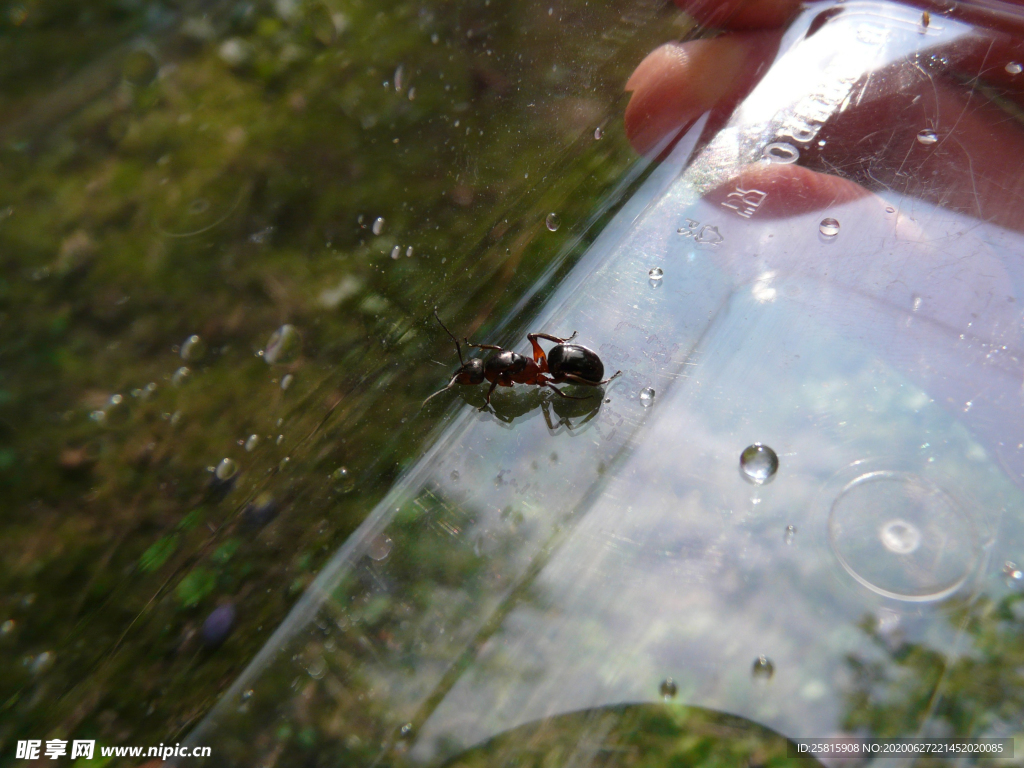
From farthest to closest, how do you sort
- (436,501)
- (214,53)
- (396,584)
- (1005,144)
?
1. (1005,144)
2. (436,501)
3. (396,584)
4. (214,53)

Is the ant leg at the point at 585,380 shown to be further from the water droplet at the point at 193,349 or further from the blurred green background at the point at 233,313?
the water droplet at the point at 193,349

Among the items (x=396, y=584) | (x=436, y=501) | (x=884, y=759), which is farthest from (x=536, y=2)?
(x=884, y=759)

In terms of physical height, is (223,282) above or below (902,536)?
above

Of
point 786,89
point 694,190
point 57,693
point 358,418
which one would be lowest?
point 57,693

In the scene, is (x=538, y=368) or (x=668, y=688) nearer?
(x=668, y=688)

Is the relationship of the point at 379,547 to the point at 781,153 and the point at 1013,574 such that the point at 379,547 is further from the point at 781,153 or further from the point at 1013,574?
the point at 781,153

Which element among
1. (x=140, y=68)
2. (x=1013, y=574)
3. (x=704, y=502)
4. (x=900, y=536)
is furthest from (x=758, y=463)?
(x=140, y=68)

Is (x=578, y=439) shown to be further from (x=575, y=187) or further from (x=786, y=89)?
(x=786, y=89)
